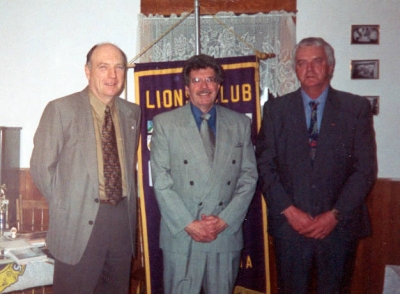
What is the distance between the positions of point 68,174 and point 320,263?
1446 mm

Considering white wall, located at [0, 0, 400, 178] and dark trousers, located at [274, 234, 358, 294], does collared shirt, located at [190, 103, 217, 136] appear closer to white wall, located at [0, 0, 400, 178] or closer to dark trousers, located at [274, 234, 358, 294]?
dark trousers, located at [274, 234, 358, 294]

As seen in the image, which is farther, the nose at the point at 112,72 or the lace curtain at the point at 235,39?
the lace curtain at the point at 235,39

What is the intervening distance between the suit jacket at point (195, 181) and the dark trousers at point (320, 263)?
0.30 meters

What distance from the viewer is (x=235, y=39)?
3365 mm

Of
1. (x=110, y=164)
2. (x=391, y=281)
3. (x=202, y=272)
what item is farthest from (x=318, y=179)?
(x=110, y=164)

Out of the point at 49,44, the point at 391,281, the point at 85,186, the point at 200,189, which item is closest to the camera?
the point at 85,186

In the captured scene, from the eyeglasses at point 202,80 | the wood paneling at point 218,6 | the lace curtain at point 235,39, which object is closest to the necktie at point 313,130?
the eyeglasses at point 202,80

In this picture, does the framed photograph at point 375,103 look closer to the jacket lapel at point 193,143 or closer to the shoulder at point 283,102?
the shoulder at point 283,102

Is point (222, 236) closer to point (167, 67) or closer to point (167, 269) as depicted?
point (167, 269)

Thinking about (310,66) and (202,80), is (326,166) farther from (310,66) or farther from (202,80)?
(202,80)

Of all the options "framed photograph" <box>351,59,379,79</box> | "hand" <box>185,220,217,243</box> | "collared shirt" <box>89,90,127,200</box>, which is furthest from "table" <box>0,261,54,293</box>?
"framed photograph" <box>351,59,379,79</box>

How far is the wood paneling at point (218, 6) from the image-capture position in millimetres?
3330

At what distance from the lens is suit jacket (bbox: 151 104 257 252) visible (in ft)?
7.29

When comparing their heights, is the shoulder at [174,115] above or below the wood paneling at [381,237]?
above
